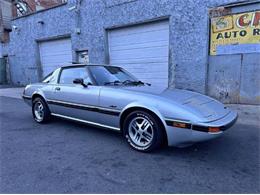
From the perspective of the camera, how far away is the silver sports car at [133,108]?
3031 millimetres

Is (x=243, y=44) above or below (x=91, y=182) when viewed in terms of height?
above

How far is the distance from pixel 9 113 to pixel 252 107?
23.7 ft

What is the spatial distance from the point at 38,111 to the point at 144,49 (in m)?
5.14

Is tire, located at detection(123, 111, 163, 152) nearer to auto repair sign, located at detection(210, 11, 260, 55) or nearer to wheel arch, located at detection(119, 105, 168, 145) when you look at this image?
wheel arch, located at detection(119, 105, 168, 145)

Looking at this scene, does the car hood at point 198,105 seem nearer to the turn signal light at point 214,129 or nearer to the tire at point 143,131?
the turn signal light at point 214,129

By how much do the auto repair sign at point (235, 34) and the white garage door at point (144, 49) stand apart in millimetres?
1818

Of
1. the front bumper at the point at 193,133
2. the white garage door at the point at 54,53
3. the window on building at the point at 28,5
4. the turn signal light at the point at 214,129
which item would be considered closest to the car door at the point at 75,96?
the front bumper at the point at 193,133

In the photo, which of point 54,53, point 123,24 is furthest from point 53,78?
point 54,53

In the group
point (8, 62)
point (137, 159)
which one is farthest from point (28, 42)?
point (137, 159)

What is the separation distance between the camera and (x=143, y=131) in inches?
135

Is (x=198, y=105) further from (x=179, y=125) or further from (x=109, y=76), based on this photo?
(x=109, y=76)

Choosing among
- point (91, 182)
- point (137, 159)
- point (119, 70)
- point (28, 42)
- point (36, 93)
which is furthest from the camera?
point (28, 42)

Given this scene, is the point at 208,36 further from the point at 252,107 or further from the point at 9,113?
the point at 9,113

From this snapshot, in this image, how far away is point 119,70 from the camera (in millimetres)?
4832
